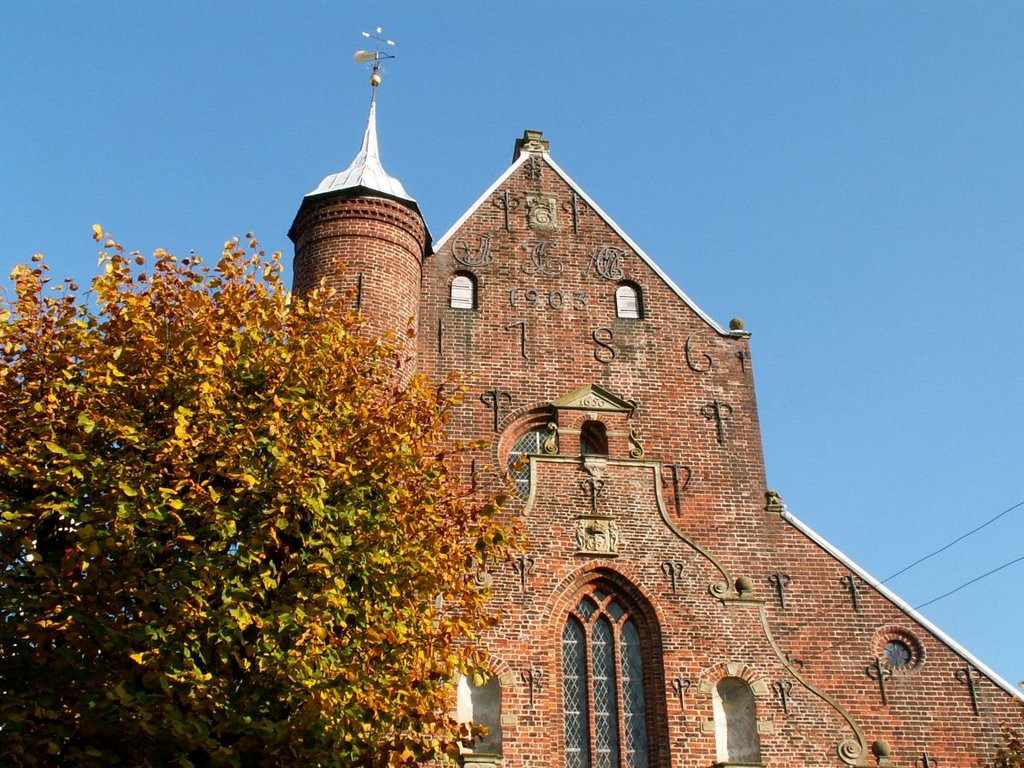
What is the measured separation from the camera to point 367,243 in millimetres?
19875

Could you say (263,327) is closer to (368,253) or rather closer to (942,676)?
(368,253)

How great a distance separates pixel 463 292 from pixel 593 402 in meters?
3.49

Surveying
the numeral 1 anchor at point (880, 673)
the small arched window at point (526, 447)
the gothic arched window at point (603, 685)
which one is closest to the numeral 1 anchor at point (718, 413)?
the small arched window at point (526, 447)

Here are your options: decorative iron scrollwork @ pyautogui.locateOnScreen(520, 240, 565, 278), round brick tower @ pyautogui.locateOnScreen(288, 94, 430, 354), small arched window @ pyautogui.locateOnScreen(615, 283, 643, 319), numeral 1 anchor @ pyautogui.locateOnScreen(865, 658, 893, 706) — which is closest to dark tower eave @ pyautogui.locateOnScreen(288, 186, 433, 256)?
round brick tower @ pyautogui.locateOnScreen(288, 94, 430, 354)

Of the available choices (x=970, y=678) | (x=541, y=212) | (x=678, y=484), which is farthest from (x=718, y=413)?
(x=970, y=678)

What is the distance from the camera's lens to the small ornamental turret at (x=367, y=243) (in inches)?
764

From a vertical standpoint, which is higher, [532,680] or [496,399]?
[496,399]

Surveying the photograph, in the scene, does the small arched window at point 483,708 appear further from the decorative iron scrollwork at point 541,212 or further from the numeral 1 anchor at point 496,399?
the decorative iron scrollwork at point 541,212

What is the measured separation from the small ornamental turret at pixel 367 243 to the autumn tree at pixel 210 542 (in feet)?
18.6

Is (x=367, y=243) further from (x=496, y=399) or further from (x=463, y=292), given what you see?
(x=496, y=399)

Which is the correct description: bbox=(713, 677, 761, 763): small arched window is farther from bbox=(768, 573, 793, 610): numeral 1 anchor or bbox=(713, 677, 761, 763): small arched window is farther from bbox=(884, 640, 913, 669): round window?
bbox=(884, 640, 913, 669): round window

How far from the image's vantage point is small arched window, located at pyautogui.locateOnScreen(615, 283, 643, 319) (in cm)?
2116

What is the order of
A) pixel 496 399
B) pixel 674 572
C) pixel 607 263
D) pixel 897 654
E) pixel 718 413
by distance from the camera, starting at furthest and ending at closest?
pixel 607 263
pixel 718 413
pixel 496 399
pixel 897 654
pixel 674 572

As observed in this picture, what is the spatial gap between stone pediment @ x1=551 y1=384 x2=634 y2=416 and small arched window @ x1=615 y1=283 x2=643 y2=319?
2236 mm
